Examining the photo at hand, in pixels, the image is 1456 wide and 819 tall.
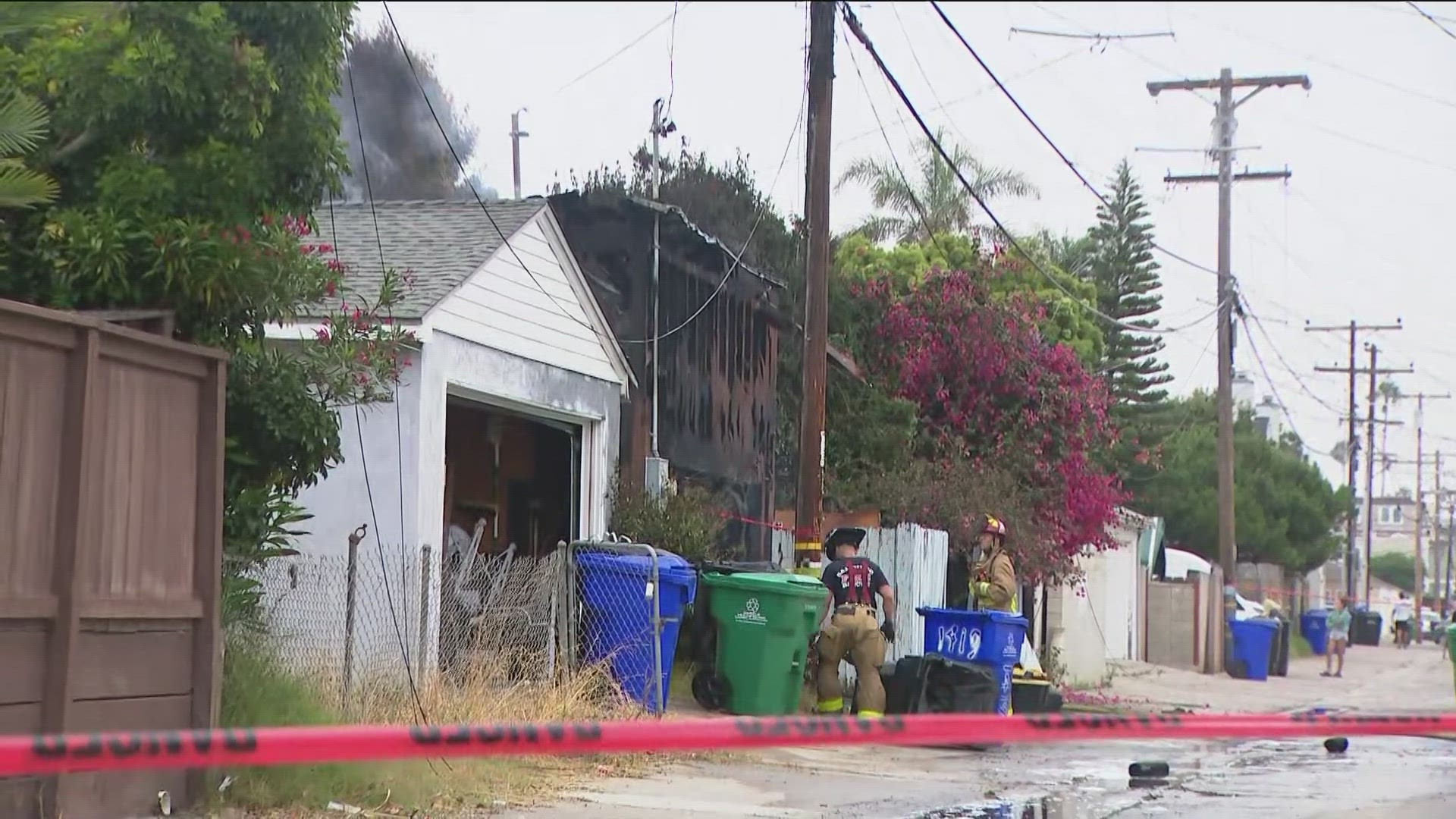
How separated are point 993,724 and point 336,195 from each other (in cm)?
442

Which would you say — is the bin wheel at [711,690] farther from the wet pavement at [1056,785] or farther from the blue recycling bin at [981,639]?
the blue recycling bin at [981,639]

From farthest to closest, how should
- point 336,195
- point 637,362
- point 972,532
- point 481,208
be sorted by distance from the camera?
point 972,532 < point 637,362 < point 481,208 < point 336,195

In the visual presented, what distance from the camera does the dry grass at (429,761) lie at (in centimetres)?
746

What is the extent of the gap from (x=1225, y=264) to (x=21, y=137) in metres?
23.6

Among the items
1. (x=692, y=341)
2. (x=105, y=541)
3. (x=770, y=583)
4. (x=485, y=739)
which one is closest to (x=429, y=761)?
(x=105, y=541)

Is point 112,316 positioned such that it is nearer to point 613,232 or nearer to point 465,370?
point 465,370

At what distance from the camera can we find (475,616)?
1095 centimetres

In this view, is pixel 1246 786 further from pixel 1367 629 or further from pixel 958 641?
pixel 1367 629

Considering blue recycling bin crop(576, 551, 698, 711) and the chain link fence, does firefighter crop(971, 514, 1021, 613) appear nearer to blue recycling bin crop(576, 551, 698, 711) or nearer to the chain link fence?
the chain link fence

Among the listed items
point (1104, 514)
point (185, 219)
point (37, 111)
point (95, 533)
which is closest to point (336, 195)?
point (185, 219)

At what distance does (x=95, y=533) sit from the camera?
671cm

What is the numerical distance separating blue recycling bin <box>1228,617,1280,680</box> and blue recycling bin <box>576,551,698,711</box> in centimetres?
1787

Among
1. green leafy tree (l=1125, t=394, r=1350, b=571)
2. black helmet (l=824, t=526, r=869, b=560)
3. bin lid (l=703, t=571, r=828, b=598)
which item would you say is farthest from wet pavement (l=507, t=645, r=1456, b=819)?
green leafy tree (l=1125, t=394, r=1350, b=571)

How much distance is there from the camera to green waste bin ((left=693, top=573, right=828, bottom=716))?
1209 cm
